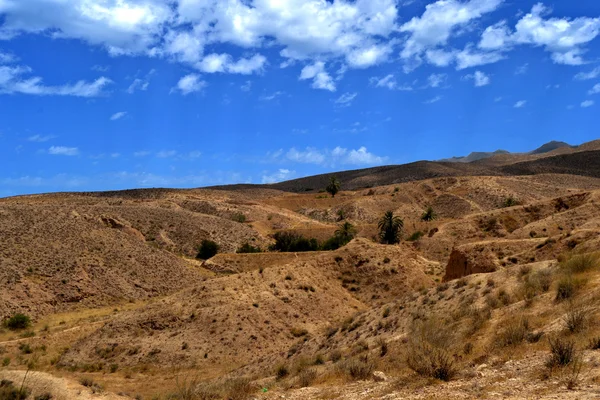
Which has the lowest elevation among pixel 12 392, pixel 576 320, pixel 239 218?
pixel 12 392

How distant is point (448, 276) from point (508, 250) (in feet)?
11.0

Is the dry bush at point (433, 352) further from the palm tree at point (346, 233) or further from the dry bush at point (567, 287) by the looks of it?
the palm tree at point (346, 233)

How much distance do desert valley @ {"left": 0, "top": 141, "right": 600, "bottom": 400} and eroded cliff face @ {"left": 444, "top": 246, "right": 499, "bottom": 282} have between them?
8 centimetres

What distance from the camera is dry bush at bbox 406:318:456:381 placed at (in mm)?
9953

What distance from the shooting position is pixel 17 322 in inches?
1088


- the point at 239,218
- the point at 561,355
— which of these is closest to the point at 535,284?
the point at 561,355

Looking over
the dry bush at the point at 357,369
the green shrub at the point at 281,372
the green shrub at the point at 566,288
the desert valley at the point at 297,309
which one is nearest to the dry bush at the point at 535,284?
the desert valley at the point at 297,309

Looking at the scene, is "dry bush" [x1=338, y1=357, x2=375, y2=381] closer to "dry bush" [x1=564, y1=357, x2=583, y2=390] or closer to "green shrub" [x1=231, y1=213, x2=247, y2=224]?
"dry bush" [x1=564, y1=357, x2=583, y2=390]

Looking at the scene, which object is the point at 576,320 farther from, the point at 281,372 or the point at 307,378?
the point at 281,372

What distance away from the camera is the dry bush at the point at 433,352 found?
995 centimetres

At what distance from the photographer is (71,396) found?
48.3 feet

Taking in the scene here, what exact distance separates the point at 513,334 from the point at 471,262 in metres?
12.3

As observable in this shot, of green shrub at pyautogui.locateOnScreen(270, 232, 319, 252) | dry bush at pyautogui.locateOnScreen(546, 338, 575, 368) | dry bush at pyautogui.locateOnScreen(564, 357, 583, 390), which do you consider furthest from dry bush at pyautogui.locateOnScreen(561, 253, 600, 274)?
green shrub at pyautogui.locateOnScreen(270, 232, 319, 252)

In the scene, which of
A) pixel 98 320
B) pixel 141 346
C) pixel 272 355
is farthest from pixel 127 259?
pixel 272 355
